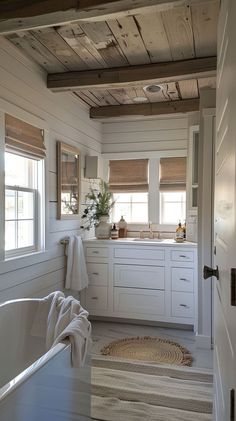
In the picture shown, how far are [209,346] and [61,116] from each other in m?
2.69

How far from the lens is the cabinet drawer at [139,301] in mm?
3721

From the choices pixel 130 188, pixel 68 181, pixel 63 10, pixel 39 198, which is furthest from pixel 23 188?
pixel 130 188

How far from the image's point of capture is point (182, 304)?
11.9 feet

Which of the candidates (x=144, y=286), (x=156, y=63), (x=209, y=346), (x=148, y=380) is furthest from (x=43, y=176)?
Result: (x=209, y=346)

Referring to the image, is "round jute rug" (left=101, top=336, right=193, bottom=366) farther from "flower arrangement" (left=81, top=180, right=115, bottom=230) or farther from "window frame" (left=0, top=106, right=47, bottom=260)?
"flower arrangement" (left=81, top=180, right=115, bottom=230)

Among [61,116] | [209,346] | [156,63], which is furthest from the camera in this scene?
[61,116]

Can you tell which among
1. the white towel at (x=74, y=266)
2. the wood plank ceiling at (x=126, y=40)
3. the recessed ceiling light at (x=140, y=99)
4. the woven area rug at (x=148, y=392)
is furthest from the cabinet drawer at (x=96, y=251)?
the wood plank ceiling at (x=126, y=40)

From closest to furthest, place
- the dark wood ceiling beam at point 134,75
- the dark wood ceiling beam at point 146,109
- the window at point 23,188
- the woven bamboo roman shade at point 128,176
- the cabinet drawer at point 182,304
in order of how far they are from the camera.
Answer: the window at point 23,188, the dark wood ceiling beam at point 134,75, the cabinet drawer at point 182,304, the dark wood ceiling beam at point 146,109, the woven bamboo roman shade at point 128,176

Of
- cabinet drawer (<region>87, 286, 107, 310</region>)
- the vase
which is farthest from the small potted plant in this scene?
cabinet drawer (<region>87, 286, 107, 310</region>)

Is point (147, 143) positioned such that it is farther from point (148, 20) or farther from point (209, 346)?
point (209, 346)

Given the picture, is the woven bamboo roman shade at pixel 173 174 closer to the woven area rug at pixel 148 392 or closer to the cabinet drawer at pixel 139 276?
the cabinet drawer at pixel 139 276

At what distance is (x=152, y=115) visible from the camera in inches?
158

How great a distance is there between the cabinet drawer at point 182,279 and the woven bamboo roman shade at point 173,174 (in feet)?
3.75

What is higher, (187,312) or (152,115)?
(152,115)
